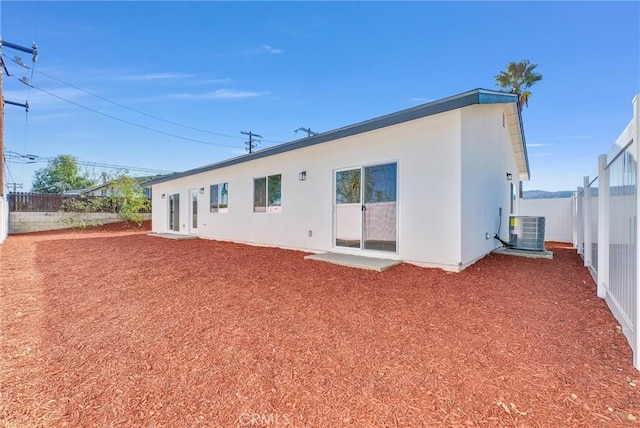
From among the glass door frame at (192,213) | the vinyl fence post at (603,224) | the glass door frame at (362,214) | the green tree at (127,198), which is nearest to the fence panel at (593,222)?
the vinyl fence post at (603,224)

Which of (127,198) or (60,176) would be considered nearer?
(127,198)

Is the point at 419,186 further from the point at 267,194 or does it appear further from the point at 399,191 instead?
the point at 267,194

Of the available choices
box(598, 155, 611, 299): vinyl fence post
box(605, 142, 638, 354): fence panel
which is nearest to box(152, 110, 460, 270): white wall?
box(598, 155, 611, 299): vinyl fence post

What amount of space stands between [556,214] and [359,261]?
1046 cm

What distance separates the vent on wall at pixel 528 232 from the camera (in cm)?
728

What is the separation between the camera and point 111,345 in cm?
274

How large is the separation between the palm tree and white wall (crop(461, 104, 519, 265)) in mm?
8847

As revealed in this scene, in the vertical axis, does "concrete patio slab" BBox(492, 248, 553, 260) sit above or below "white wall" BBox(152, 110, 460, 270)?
below

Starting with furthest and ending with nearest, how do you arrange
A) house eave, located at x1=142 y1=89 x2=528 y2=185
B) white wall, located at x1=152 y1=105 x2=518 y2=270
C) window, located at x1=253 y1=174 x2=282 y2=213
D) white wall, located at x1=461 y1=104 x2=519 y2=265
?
window, located at x1=253 y1=174 x2=282 y2=213 → white wall, located at x1=461 y1=104 x2=519 y2=265 → white wall, located at x1=152 y1=105 x2=518 y2=270 → house eave, located at x1=142 y1=89 x2=528 y2=185

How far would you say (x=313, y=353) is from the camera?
258cm

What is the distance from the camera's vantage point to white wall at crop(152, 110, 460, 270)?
543 centimetres

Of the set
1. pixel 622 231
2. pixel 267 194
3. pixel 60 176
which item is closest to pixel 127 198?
pixel 267 194

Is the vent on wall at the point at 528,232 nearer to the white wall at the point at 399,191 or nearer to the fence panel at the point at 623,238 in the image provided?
the white wall at the point at 399,191

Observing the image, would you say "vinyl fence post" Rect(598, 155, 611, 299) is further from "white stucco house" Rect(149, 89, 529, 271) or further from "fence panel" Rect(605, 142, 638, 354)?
"white stucco house" Rect(149, 89, 529, 271)
